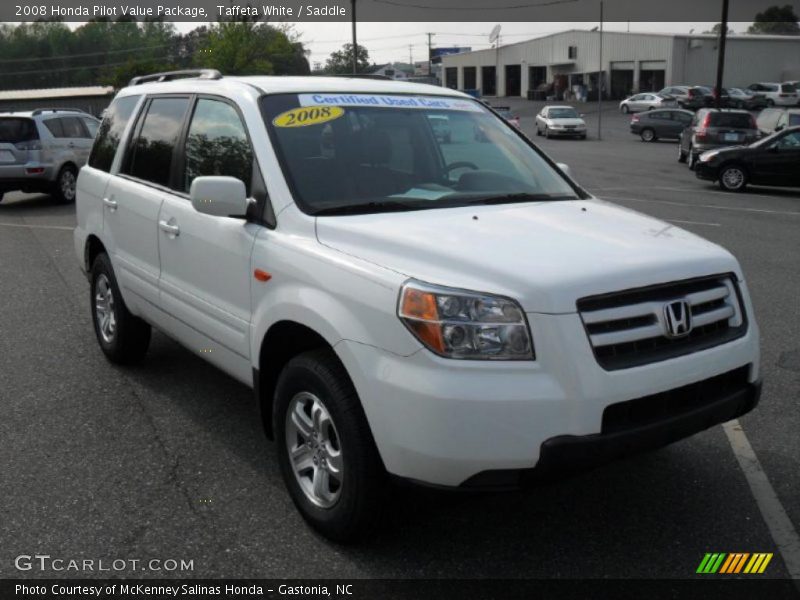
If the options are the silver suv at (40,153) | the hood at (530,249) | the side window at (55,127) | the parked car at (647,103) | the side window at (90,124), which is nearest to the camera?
the hood at (530,249)

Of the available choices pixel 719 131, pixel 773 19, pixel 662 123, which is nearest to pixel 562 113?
pixel 662 123

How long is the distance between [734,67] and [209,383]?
73572 mm

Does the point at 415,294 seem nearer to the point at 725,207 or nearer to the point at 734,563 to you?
the point at 734,563

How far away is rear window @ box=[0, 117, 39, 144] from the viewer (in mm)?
16500

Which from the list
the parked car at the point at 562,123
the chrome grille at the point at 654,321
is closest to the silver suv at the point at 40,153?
the chrome grille at the point at 654,321

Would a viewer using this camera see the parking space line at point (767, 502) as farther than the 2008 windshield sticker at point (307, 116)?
No

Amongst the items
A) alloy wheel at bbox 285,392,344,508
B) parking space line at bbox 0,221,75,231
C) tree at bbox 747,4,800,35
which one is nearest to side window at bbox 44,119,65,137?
parking space line at bbox 0,221,75,231

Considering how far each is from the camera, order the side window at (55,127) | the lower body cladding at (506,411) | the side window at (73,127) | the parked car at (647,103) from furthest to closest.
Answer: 1. the parked car at (647,103)
2. the side window at (73,127)
3. the side window at (55,127)
4. the lower body cladding at (506,411)

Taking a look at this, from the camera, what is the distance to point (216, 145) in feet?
14.8

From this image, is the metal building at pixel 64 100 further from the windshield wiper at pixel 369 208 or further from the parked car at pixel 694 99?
the windshield wiper at pixel 369 208

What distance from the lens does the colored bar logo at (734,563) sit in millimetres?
3354

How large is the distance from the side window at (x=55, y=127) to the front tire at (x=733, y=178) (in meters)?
13.7

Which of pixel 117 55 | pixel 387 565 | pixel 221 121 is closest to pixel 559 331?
pixel 387 565

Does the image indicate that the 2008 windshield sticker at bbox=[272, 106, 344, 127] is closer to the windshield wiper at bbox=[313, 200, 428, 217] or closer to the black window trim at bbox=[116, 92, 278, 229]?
the black window trim at bbox=[116, 92, 278, 229]
